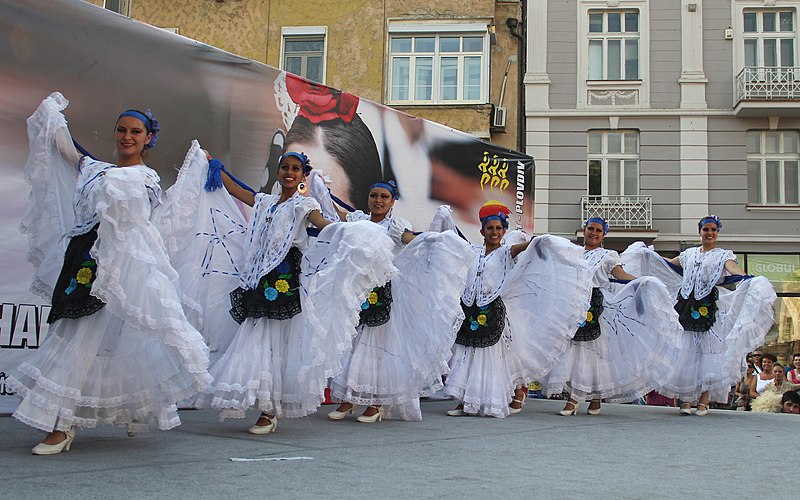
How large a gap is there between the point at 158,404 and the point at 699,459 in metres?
2.87

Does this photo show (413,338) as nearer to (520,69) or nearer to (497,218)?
(497,218)

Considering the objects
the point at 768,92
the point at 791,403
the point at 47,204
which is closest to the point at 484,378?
the point at 47,204

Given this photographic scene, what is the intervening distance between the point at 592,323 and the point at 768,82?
1206cm

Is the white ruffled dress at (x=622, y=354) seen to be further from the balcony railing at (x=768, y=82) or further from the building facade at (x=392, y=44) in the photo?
the balcony railing at (x=768, y=82)

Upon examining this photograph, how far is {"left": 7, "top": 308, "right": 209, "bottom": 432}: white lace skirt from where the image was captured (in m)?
4.11

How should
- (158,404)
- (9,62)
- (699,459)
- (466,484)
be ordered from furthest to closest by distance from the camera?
(9,62)
(699,459)
(158,404)
(466,484)

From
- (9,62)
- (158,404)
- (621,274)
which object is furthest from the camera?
(621,274)

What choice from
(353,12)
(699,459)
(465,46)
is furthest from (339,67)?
(699,459)

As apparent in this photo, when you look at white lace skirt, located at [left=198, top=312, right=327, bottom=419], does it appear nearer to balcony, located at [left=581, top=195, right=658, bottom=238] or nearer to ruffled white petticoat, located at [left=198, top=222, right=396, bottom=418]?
ruffled white petticoat, located at [left=198, top=222, right=396, bottom=418]

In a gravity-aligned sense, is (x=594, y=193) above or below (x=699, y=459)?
above

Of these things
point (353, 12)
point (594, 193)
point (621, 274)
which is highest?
point (353, 12)

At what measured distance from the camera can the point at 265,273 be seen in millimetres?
5312

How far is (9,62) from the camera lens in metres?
5.46

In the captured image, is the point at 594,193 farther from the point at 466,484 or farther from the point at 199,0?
the point at 466,484
